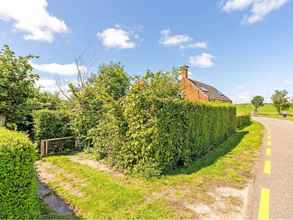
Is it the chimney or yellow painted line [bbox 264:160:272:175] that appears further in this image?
the chimney

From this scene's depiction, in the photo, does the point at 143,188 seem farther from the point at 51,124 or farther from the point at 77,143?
the point at 51,124

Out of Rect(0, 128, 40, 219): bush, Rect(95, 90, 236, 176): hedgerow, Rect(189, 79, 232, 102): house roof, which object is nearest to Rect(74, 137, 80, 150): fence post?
Rect(95, 90, 236, 176): hedgerow

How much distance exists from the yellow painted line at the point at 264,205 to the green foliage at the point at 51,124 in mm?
8668

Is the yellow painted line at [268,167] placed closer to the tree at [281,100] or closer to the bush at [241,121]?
Result: the bush at [241,121]

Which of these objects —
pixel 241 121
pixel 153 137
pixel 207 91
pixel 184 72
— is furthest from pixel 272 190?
pixel 207 91

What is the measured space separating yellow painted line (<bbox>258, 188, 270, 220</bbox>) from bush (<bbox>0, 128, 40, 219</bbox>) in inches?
152

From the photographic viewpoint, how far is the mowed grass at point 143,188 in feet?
12.8

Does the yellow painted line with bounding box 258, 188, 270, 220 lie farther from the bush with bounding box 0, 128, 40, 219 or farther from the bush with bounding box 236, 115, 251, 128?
the bush with bounding box 236, 115, 251, 128

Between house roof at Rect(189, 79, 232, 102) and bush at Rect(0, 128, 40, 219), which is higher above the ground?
house roof at Rect(189, 79, 232, 102)

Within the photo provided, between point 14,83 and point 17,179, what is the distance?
4804mm

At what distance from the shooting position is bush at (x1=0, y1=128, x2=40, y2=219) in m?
2.74

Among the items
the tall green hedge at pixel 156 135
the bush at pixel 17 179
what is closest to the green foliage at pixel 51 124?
the tall green hedge at pixel 156 135

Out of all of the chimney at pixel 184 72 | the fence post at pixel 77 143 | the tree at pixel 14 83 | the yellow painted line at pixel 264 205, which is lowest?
the yellow painted line at pixel 264 205

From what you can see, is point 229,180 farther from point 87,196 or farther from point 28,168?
point 28,168
